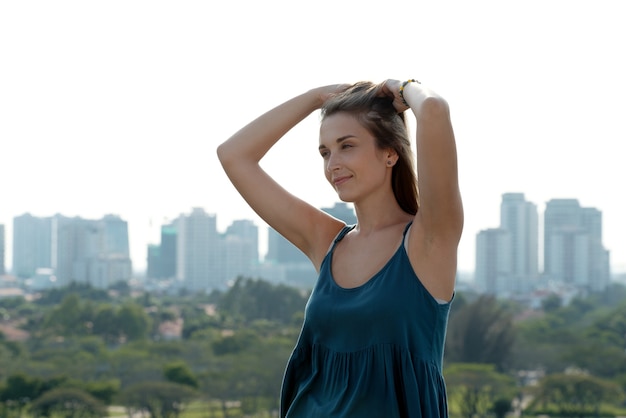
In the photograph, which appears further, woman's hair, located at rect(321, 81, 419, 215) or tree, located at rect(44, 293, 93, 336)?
tree, located at rect(44, 293, 93, 336)

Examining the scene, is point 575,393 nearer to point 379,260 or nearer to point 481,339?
point 481,339

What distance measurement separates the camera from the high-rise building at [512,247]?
5912cm

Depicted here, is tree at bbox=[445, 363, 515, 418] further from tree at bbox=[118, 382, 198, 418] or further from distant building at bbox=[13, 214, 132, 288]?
distant building at bbox=[13, 214, 132, 288]

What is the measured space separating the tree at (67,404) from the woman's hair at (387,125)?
21.9m

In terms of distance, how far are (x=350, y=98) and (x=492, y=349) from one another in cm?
2753

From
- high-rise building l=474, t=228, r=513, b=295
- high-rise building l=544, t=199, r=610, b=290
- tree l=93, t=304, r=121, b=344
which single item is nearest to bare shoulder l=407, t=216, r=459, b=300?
tree l=93, t=304, r=121, b=344

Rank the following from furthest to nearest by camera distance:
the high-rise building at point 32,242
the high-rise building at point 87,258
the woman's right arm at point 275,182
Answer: the high-rise building at point 32,242 → the high-rise building at point 87,258 → the woman's right arm at point 275,182

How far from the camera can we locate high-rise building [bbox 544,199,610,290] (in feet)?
187

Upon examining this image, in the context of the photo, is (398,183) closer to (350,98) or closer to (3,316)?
(350,98)

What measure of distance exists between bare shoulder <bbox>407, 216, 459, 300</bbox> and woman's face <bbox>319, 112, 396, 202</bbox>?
0.09 metres

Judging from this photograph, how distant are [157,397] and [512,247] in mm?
39551

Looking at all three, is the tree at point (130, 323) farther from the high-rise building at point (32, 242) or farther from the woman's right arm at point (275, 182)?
the high-rise building at point (32, 242)

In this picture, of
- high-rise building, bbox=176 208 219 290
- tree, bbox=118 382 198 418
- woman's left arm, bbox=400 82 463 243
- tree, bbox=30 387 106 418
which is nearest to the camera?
woman's left arm, bbox=400 82 463 243

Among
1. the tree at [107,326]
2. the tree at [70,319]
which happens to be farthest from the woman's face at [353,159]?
the tree at [107,326]
